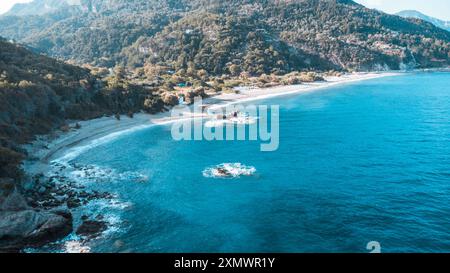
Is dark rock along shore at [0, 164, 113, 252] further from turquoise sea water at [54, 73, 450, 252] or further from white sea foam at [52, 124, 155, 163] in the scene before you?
white sea foam at [52, 124, 155, 163]

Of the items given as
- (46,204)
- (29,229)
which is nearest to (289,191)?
(46,204)

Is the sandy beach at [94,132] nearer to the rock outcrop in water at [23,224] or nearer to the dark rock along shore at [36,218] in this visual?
the dark rock along shore at [36,218]

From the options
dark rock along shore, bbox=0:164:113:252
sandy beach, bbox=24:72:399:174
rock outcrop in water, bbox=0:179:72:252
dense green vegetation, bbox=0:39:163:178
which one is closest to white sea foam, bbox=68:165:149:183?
sandy beach, bbox=24:72:399:174

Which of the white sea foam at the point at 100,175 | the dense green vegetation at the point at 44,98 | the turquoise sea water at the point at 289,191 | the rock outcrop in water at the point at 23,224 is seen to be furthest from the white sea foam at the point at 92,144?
the rock outcrop in water at the point at 23,224

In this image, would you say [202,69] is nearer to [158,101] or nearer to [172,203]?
[158,101]

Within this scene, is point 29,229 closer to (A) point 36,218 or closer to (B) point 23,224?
(B) point 23,224

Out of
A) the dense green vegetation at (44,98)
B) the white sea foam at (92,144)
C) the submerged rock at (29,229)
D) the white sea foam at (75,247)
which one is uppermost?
the dense green vegetation at (44,98)
